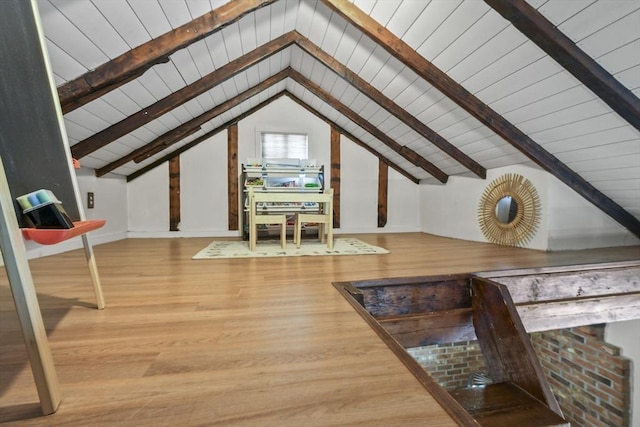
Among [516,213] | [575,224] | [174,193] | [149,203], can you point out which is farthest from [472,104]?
[149,203]

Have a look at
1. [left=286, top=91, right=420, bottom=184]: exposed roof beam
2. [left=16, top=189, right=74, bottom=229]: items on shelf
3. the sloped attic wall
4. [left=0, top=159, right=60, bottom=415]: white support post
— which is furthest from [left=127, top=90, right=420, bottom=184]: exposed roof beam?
[left=0, top=159, right=60, bottom=415]: white support post

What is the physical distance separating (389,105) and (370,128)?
0.77 m

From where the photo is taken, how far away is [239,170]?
14.1ft

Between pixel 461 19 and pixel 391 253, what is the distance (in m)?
2.01

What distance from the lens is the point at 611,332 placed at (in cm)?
255

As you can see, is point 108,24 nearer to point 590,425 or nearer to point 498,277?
point 498,277

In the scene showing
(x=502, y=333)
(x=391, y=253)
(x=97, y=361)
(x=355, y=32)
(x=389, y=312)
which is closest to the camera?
(x=97, y=361)

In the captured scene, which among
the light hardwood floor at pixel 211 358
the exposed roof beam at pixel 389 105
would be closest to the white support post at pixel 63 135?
the light hardwood floor at pixel 211 358

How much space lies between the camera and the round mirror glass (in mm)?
3244

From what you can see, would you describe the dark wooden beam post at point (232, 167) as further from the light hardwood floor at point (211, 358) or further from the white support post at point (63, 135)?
the white support post at point (63, 135)

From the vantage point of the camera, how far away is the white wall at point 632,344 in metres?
2.32

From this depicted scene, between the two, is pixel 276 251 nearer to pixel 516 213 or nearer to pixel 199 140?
pixel 199 140

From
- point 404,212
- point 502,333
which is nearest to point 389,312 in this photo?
point 502,333

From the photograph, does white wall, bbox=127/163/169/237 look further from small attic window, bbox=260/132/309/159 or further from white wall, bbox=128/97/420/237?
small attic window, bbox=260/132/309/159
